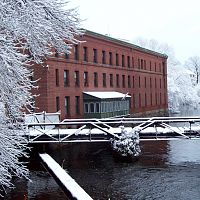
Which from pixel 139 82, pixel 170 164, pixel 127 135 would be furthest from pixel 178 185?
pixel 139 82

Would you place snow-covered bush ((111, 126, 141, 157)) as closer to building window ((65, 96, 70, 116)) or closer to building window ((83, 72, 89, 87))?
building window ((65, 96, 70, 116))

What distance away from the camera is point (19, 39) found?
25.9ft

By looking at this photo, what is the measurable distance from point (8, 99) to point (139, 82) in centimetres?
5496

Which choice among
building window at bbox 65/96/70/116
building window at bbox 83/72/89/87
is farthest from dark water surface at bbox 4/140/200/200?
building window at bbox 83/72/89/87

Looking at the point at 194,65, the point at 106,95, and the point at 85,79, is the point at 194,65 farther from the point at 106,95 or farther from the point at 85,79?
the point at 85,79

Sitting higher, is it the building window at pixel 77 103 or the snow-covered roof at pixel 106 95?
the snow-covered roof at pixel 106 95

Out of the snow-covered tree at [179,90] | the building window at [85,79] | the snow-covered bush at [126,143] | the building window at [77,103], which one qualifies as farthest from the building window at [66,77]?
the snow-covered tree at [179,90]

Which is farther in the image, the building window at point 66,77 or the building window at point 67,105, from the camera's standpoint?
the building window at point 66,77

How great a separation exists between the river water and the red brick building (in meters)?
8.60

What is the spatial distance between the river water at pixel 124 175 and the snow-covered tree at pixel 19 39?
25.2 feet

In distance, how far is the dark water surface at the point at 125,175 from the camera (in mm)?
15648

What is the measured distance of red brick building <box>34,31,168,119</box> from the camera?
3558 cm

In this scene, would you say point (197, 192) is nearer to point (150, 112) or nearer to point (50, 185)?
point (50, 185)

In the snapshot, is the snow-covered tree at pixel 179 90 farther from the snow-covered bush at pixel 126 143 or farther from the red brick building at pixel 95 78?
the snow-covered bush at pixel 126 143
